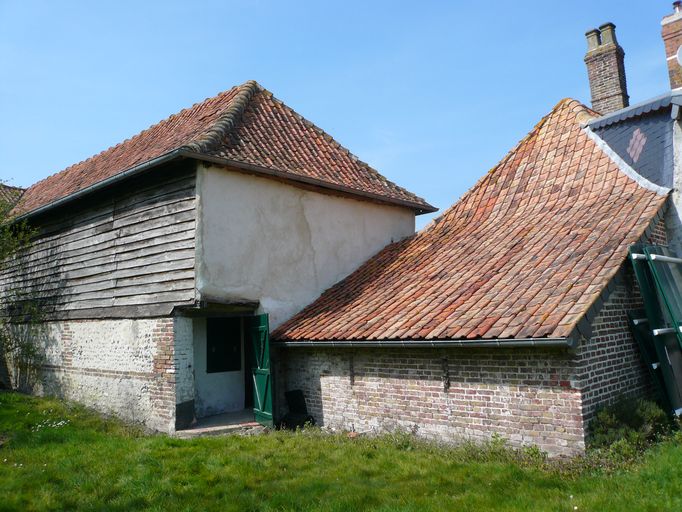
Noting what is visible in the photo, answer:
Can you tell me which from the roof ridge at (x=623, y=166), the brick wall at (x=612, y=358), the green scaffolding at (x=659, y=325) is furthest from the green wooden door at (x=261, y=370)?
the roof ridge at (x=623, y=166)

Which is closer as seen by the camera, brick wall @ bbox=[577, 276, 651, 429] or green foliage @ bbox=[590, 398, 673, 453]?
green foliage @ bbox=[590, 398, 673, 453]

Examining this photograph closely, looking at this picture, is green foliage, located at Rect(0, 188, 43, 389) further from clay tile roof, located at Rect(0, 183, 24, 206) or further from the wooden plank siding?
clay tile roof, located at Rect(0, 183, 24, 206)

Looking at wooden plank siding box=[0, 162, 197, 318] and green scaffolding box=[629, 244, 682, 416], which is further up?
wooden plank siding box=[0, 162, 197, 318]

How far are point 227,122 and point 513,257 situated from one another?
6.07 metres

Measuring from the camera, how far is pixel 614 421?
6.25 m

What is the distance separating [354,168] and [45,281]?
8.00 m

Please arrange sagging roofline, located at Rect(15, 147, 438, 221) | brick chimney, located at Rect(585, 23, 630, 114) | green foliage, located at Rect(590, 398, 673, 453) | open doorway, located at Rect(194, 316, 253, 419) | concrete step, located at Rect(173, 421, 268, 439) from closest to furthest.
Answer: green foliage, located at Rect(590, 398, 673, 453) < concrete step, located at Rect(173, 421, 268, 439) < sagging roofline, located at Rect(15, 147, 438, 221) < open doorway, located at Rect(194, 316, 253, 419) < brick chimney, located at Rect(585, 23, 630, 114)

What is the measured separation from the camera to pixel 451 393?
297 inches

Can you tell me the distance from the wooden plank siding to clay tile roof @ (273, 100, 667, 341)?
246 centimetres

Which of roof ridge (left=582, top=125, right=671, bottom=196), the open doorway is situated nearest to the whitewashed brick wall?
the open doorway

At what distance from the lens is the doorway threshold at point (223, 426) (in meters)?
9.02

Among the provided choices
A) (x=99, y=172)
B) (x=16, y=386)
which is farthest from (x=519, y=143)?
(x=16, y=386)

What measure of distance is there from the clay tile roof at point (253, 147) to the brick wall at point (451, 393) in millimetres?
3869

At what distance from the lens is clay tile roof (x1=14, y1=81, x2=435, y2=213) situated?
10305 millimetres
